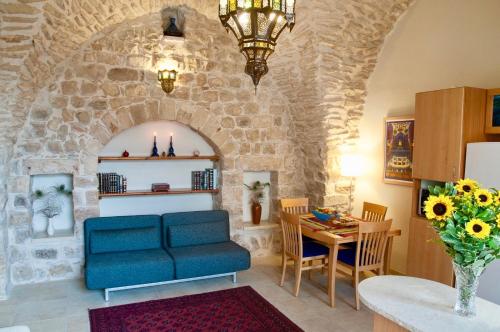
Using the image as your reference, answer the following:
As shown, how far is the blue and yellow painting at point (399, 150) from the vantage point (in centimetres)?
443

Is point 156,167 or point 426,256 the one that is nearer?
point 426,256

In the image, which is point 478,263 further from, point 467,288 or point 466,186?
point 466,186

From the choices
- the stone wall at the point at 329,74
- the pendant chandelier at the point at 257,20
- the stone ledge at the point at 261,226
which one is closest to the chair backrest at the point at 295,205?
the stone wall at the point at 329,74

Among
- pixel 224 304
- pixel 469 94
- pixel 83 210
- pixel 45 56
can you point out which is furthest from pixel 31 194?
pixel 469 94

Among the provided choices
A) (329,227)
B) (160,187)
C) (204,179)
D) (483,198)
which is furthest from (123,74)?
(483,198)

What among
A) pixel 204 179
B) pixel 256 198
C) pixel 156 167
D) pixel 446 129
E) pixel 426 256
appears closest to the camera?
pixel 446 129

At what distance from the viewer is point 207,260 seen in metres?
4.32

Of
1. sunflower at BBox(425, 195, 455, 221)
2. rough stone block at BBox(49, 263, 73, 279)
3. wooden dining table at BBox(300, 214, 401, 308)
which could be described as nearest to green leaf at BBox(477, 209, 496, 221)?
sunflower at BBox(425, 195, 455, 221)

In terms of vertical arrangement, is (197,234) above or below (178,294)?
above

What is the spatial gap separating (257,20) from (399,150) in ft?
10.4

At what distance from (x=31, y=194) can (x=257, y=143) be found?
291 cm

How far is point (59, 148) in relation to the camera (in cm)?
448

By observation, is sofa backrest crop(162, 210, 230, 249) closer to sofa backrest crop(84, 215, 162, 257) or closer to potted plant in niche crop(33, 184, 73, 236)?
sofa backrest crop(84, 215, 162, 257)

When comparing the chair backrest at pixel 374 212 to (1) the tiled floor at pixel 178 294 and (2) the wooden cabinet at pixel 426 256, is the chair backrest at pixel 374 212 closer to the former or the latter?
(2) the wooden cabinet at pixel 426 256
